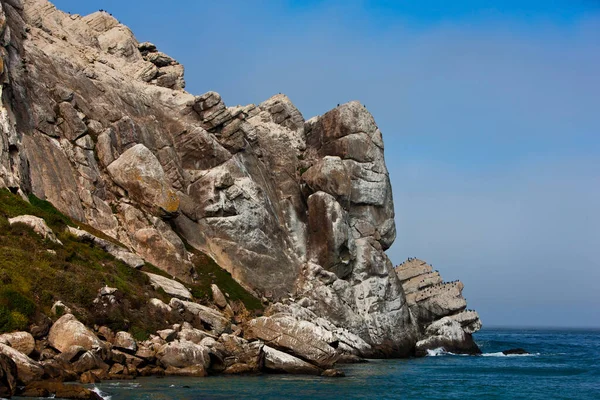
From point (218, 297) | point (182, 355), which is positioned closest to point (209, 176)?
point (218, 297)

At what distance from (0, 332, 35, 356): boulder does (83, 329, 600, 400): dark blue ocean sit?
4626 mm

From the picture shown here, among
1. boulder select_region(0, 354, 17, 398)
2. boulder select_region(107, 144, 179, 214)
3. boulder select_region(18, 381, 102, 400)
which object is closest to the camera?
boulder select_region(0, 354, 17, 398)

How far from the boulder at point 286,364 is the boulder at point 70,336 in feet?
44.1

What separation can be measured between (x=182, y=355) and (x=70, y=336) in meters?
8.31

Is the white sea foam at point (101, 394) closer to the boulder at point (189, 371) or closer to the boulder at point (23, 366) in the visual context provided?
the boulder at point (23, 366)

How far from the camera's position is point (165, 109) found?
272ft

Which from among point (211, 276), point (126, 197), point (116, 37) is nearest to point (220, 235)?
point (211, 276)

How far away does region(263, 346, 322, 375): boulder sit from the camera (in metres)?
48.0

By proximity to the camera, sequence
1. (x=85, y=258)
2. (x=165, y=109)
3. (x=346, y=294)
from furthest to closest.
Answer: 1. (x=165, y=109)
2. (x=346, y=294)
3. (x=85, y=258)

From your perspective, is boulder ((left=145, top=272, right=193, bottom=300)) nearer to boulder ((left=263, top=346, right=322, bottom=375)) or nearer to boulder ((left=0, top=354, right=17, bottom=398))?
boulder ((left=263, top=346, right=322, bottom=375))

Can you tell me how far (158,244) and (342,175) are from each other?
93.0 ft

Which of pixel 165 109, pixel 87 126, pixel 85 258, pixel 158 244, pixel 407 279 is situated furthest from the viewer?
pixel 407 279

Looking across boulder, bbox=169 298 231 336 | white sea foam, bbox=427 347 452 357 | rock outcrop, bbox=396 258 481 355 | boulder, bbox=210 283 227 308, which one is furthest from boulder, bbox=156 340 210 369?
white sea foam, bbox=427 347 452 357

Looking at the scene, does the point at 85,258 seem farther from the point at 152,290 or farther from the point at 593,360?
the point at 593,360
